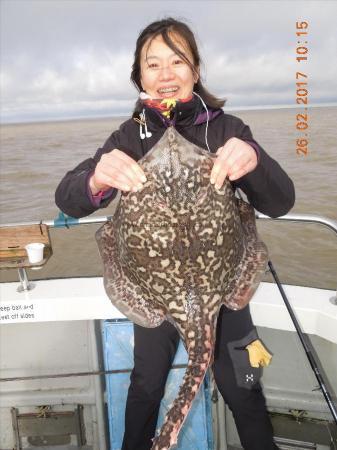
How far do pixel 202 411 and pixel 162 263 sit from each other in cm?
200

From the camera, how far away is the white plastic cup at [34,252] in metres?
3.63

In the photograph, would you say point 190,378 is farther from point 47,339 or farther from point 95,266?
point 95,266

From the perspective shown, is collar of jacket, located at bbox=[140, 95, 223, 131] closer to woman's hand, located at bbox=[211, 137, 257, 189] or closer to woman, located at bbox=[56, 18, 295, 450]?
woman, located at bbox=[56, 18, 295, 450]

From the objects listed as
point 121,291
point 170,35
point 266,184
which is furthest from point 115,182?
point 170,35

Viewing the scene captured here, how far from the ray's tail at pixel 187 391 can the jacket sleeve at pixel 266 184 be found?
0.84 m

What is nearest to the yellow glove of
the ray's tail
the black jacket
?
the ray's tail

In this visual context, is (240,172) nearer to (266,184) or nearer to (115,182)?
(266,184)

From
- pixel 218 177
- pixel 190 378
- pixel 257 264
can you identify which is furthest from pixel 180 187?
pixel 190 378

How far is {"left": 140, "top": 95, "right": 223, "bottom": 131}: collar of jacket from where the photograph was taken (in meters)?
2.51

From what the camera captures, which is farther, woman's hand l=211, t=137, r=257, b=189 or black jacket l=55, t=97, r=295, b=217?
black jacket l=55, t=97, r=295, b=217

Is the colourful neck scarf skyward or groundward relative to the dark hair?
groundward

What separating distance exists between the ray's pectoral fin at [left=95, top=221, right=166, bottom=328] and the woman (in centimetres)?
23

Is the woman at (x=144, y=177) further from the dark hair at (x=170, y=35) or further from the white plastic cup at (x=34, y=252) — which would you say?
the white plastic cup at (x=34, y=252)

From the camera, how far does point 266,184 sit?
7.45 ft
